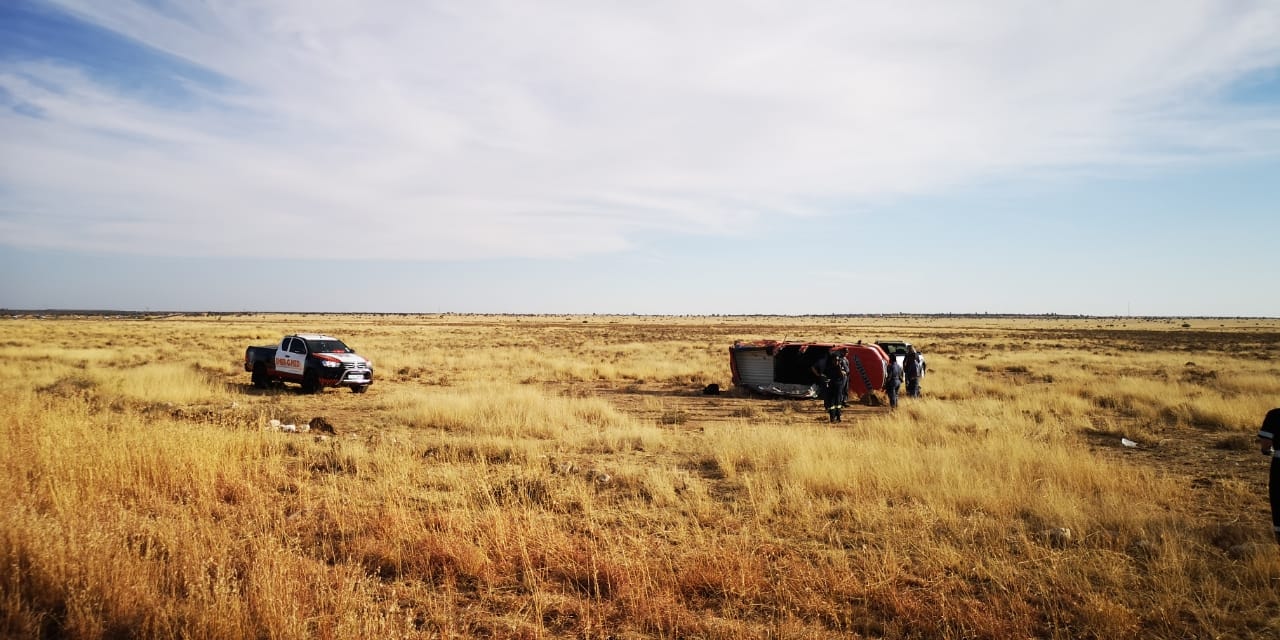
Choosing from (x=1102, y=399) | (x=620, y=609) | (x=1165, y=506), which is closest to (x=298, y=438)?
(x=620, y=609)

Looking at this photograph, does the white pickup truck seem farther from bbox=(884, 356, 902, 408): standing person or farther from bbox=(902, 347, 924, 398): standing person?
bbox=(902, 347, 924, 398): standing person

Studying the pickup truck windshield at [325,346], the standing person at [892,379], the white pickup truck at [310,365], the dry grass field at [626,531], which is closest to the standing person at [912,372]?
the standing person at [892,379]

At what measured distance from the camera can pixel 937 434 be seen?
523 inches

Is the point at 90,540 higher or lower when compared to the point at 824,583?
higher

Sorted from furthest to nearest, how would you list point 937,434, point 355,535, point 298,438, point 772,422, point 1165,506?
point 772,422 < point 937,434 < point 298,438 < point 1165,506 < point 355,535

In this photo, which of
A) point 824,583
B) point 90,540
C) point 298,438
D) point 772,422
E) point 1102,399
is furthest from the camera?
point 1102,399

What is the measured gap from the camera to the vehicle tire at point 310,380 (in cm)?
2114

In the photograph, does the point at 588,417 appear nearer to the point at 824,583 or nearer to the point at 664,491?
the point at 664,491

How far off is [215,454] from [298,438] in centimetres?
322

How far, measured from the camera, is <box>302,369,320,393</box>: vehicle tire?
21141mm

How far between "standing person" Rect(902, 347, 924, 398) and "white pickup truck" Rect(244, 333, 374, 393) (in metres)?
17.9

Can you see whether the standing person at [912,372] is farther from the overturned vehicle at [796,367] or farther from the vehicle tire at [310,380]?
the vehicle tire at [310,380]

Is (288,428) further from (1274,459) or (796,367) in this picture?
(796,367)

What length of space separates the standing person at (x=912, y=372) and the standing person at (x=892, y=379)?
5.08 ft
